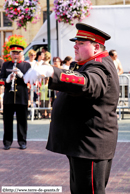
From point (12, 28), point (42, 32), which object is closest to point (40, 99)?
A: point (42, 32)

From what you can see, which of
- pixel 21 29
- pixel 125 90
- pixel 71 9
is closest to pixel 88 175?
pixel 125 90

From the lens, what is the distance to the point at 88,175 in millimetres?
3164

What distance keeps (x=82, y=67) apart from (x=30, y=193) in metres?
2.26

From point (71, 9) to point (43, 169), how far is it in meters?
8.46

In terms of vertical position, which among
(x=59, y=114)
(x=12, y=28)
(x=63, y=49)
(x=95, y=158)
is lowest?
(x=95, y=158)

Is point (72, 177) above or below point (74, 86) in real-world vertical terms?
below

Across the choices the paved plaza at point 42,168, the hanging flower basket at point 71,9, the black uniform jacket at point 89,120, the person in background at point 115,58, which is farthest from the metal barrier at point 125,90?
the black uniform jacket at point 89,120

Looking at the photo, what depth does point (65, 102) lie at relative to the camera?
125 inches

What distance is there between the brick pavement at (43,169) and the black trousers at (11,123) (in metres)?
0.19

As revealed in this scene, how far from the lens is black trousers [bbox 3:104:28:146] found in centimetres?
754

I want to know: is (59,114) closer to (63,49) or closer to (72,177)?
(72,177)

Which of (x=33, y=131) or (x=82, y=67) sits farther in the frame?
(x=33, y=131)

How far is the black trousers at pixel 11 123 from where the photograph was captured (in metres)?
7.54

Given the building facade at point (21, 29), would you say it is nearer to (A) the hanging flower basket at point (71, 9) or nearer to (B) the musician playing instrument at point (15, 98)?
(A) the hanging flower basket at point (71, 9)
